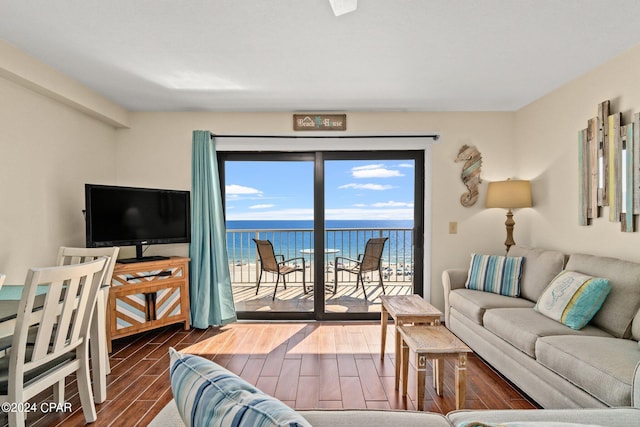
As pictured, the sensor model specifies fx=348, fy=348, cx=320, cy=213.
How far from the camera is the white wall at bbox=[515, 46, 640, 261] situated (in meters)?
2.61

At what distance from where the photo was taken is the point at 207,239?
12.7 ft

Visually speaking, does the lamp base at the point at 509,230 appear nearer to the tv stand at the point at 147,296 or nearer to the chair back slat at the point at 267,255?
the chair back slat at the point at 267,255

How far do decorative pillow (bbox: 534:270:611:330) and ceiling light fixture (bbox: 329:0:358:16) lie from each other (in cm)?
234

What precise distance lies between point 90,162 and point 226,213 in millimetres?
1473

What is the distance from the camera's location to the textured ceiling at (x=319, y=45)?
6.73 ft

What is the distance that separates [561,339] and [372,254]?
7.79 ft

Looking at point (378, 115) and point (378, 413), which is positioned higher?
point (378, 115)

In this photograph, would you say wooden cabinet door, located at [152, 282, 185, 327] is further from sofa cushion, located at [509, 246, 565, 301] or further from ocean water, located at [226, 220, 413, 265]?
sofa cushion, located at [509, 246, 565, 301]

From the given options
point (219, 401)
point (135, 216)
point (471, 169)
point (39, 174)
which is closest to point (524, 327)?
point (471, 169)

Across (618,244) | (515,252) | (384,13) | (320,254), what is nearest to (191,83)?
(384,13)

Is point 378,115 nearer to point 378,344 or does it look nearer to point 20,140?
point 378,344

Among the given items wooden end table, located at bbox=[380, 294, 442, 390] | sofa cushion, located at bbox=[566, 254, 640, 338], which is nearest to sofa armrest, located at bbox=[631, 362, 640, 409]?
sofa cushion, located at bbox=[566, 254, 640, 338]

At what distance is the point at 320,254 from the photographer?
4098 mm

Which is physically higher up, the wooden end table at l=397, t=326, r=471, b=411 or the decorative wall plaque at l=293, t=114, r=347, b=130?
the decorative wall plaque at l=293, t=114, r=347, b=130
